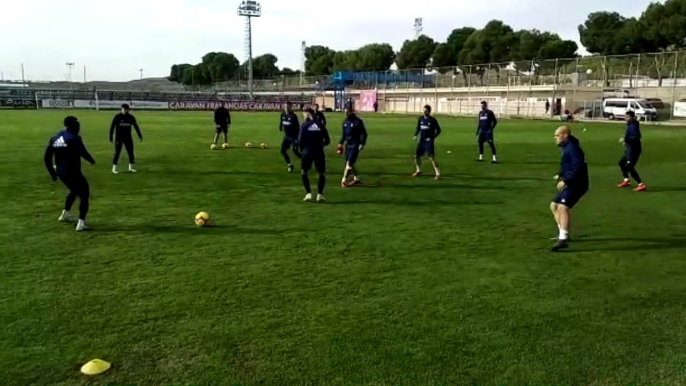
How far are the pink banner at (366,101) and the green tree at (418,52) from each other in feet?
Result: 86.0

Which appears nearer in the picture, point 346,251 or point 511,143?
point 346,251

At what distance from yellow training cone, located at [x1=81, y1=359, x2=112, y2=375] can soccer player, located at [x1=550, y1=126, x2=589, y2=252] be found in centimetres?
649

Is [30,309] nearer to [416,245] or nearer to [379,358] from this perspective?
[379,358]

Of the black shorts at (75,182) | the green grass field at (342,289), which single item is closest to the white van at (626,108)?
the green grass field at (342,289)

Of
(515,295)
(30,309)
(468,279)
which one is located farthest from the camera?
(468,279)

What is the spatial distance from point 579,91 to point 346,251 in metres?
60.4

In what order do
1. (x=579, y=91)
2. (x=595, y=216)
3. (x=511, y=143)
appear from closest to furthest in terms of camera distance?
(x=595, y=216) → (x=511, y=143) → (x=579, y=91)

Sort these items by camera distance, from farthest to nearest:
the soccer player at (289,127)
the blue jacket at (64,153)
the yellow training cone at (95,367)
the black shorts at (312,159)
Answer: the soccer player at (289,127), the black shorts at (312,159), the blue jacket at (64,153), the yellow training cone at (95,367)

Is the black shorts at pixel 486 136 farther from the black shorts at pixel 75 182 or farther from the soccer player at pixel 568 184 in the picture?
the black shorts at pixel 75 182

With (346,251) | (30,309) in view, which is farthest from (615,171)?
(30,309)

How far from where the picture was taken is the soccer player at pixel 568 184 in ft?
30.0

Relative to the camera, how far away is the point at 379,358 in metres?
5.27

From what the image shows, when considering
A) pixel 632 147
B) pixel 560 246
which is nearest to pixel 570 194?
pixel 560 246

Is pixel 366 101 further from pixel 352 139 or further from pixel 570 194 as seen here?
pixel 570 194
